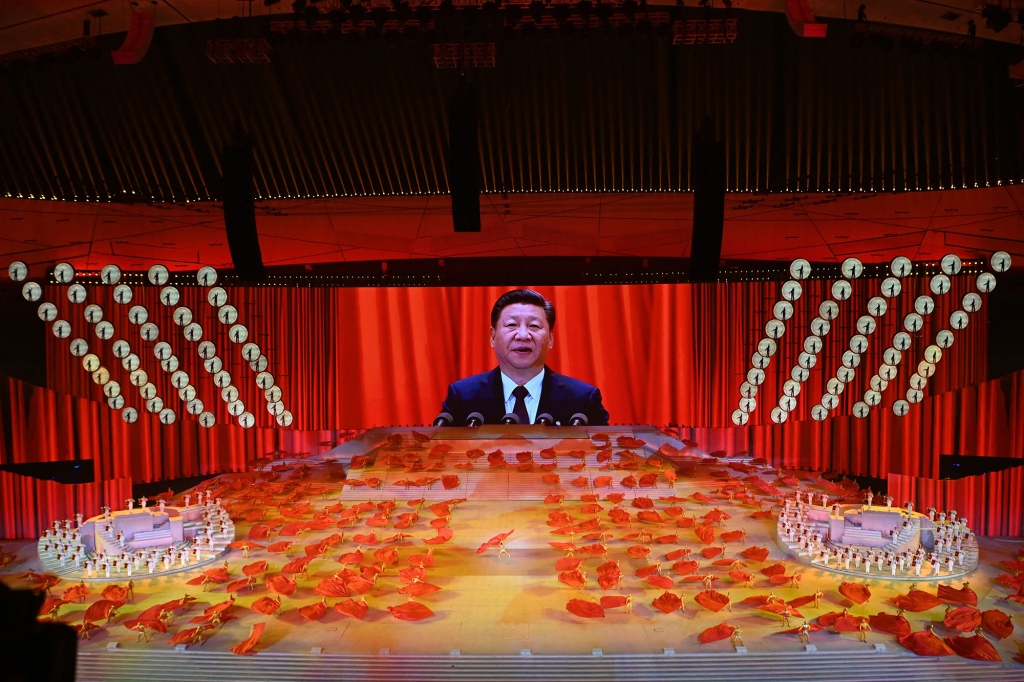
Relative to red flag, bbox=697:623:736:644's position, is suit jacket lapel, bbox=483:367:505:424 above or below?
above

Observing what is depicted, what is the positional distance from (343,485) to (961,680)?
7.42 metres

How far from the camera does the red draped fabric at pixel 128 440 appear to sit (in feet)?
38.8

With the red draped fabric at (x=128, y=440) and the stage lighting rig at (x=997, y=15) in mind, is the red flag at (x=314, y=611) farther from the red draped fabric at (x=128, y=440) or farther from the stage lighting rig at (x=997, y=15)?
the stage lighting rig at (x=997, y=15)

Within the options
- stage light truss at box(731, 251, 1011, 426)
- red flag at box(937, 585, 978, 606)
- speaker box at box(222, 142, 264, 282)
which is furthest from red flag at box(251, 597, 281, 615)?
stage light truss at box(731, 251, 1011, 426)

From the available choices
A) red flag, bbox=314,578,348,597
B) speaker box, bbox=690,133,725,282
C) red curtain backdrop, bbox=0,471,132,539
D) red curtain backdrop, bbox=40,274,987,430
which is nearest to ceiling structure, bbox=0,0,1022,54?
speaker box, bbox=690,133,725,282

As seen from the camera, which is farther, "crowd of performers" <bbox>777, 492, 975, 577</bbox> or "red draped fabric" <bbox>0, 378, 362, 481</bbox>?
"red draped fabric" <bbox>0, 378, 362, 481</bbox>

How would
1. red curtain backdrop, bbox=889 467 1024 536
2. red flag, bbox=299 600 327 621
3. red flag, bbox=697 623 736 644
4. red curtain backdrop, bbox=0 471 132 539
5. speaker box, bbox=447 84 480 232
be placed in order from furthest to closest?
speaker box, bbox=447 84 480 232 < red curtain backdrop, bbox=0 471 132 539 < red curtain backdrop, bbox=889 467 1024 536 < red flag, bbox=299 600 327 621 < red flag, bbox=697 623 736 644

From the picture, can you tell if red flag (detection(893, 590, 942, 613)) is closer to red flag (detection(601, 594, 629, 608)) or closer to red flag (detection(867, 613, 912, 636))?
red flag (detection(867, 613, 912, 636))

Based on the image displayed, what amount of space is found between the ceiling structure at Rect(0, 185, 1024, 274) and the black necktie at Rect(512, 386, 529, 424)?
220 centimetres

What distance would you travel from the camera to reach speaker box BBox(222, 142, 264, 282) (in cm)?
1004

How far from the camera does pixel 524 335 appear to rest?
44.8 feet

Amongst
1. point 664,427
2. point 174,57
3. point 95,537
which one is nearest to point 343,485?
point 95,537

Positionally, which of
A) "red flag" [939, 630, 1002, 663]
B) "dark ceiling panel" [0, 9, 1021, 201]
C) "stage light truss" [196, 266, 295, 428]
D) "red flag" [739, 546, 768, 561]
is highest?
"dark ceiling panel" [0, 9, 1021, 201]

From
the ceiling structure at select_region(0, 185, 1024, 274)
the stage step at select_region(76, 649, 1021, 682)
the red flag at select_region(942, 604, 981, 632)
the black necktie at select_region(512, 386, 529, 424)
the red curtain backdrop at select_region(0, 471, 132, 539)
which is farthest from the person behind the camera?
the black necktie at select_region(512, 386, 529, 424)
